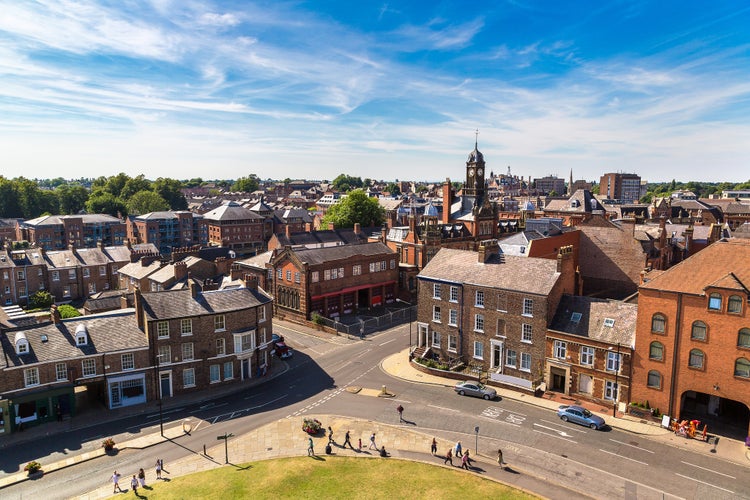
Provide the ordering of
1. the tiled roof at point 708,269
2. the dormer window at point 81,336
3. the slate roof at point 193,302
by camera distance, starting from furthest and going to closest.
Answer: the slate roof at point 193,302
the dormer window at point 81,336
the tiled roof at point 708,269

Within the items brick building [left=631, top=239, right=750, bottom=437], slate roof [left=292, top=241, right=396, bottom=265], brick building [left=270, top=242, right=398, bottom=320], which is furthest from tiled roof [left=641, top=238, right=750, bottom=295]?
slate roof [left=292, top=241, right=396, bottom=265]

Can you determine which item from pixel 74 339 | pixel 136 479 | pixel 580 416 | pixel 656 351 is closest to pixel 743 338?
pixel 656 351

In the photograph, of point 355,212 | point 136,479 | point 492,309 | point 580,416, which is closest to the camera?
point 136,479

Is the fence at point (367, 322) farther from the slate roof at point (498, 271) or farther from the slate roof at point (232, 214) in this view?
the slate roof at point (232, 214)

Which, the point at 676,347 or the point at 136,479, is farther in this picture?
the point at 676,347

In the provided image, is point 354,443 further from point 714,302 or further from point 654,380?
point 714,302

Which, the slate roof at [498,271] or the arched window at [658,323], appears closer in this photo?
the arched window at [658,323]

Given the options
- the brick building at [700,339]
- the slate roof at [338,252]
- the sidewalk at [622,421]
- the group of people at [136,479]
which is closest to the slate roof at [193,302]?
the group of people at [136,479]

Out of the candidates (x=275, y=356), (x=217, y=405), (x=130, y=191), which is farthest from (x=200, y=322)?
(x=130, y=191)
